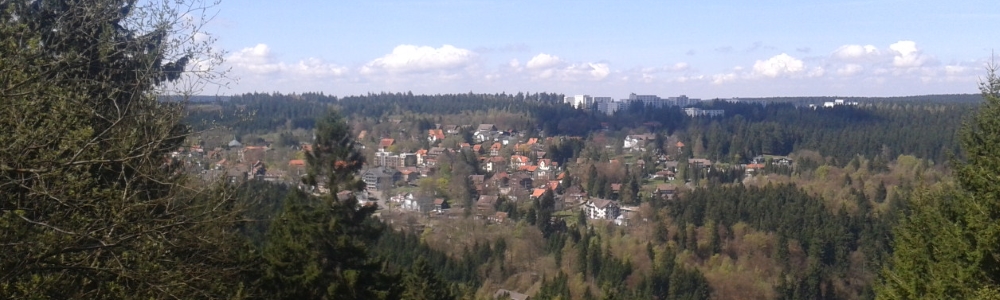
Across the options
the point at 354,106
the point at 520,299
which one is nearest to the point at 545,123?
the point at 354,106

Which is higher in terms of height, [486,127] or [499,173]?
[486,127]

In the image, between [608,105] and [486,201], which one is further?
[608,105]

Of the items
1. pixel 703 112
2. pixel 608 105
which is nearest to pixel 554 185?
pixel 703 112

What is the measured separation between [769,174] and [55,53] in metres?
46.6

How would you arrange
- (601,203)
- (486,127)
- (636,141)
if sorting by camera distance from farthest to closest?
(486,127) < (636,141) < (601,203)

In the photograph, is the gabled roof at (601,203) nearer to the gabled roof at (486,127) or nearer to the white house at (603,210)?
the white house at (603,210)

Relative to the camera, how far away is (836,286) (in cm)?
2664

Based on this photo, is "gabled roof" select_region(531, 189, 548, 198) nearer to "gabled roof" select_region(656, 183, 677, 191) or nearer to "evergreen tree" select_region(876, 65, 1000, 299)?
"gabled roof" select_region(656, 183, 677, 191)

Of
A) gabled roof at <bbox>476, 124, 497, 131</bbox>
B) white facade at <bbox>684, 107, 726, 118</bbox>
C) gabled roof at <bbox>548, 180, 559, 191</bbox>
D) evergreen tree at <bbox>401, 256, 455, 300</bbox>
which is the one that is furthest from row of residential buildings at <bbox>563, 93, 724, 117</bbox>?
evergreen tree at <bbox>401, 256, 455, 300</bbox>

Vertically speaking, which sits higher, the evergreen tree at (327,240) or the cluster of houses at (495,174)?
the evergreen tree at (327,240)

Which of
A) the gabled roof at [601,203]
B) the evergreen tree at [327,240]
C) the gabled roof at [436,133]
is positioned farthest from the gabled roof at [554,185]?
the evergreen tree at [327,240]

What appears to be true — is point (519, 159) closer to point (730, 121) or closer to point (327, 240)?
point (730, 121)

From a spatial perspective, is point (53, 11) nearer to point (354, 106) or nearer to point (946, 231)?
point (946, 231)

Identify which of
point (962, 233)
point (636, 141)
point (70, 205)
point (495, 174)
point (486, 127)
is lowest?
point (495, 174)
